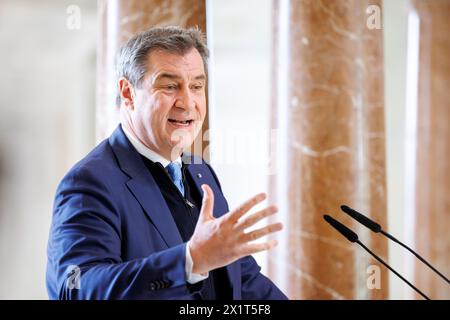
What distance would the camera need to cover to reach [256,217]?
1.99 meters

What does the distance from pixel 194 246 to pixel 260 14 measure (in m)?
4.02

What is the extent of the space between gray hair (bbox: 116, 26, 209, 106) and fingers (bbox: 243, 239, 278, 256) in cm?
105

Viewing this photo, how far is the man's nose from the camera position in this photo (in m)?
2.81

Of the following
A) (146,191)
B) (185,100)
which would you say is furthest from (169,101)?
(146,191)

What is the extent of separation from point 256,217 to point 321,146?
2.22m

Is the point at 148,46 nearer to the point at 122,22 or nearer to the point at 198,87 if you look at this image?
the point at 198,87

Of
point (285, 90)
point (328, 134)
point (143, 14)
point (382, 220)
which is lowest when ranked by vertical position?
point (382, 220)

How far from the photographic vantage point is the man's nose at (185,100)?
2.81 m

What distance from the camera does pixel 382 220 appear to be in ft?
14.5

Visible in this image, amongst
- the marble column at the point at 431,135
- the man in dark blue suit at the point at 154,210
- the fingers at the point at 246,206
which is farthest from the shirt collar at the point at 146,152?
the marble column at the point at 431,135

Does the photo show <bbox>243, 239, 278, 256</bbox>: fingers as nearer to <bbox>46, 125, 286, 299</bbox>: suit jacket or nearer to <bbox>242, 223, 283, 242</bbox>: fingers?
<bbox>242, 223, 283, 242</bbox>: fingers
